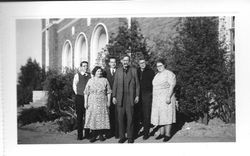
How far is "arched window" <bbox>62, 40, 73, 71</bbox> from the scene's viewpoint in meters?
5.78

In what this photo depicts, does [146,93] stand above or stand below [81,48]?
below

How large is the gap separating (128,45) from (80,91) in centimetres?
99

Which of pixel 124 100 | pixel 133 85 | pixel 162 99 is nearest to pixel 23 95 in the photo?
pixel 124 100

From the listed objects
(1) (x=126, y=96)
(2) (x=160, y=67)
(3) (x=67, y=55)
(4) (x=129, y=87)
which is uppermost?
A: (3) (x=67, y=55)

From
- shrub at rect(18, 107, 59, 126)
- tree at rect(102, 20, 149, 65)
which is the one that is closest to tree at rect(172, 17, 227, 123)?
tree at rect(102, 20, 149, 65)

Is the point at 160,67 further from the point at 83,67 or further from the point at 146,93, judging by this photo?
the point at 83,67

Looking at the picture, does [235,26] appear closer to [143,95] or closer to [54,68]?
[143,95]

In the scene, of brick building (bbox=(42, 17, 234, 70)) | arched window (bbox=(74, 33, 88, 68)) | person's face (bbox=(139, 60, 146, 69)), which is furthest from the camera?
arched window (bbox=(74, 33, 88, 68))

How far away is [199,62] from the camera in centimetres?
568

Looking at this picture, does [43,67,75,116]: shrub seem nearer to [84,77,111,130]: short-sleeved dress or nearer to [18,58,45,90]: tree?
[18,58,45,90]: tree

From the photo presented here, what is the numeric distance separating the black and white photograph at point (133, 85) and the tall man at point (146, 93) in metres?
0.01

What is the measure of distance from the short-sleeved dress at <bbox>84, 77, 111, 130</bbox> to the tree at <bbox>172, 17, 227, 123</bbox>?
1.11 meters

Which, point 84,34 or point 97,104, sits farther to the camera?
point 84,34

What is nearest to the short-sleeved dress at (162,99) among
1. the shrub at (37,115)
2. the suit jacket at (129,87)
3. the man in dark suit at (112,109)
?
the suit jacket at (129,87)
